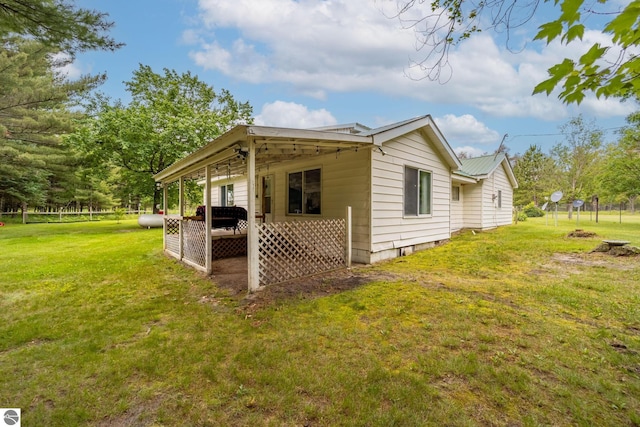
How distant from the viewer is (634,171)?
50.9 ft

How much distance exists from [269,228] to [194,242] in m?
2.93

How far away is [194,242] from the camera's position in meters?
6.93

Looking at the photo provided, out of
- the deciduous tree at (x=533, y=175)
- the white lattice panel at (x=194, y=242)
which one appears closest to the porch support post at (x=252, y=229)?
the white lattice panel at (x=194, y=242)

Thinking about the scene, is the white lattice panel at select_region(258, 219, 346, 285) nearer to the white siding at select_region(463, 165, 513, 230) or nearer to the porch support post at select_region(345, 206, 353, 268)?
the porch support post at select_region(345, 206, 353, 268)

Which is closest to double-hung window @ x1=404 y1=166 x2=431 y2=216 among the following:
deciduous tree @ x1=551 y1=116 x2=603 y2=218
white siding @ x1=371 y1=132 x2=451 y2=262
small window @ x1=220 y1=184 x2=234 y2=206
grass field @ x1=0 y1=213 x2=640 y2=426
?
white siding @ x1=371 y1=132 x2=451 y2=262

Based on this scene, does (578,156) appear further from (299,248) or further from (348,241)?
(299,248)

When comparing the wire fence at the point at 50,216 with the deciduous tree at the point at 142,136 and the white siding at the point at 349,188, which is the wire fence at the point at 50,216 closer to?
the deciduous tree at the point at 142,136

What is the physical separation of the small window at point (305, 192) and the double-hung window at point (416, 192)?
2.44 meters

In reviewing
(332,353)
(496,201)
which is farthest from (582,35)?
(496,201)

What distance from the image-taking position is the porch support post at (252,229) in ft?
15.0

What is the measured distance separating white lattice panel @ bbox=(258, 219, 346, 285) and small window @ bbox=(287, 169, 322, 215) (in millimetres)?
1655

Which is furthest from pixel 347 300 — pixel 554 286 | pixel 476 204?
pixel 476 204

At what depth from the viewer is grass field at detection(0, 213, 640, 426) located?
6.64ft

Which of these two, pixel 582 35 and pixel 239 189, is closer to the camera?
pixel 582 35
